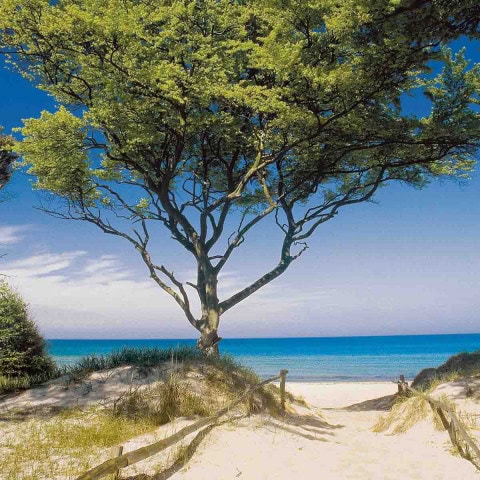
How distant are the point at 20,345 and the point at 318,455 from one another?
1091 cm

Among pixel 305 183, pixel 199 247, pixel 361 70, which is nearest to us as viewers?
pixel 361 70

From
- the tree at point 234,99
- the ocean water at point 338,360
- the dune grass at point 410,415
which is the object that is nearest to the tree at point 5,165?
the tree at point 234,99

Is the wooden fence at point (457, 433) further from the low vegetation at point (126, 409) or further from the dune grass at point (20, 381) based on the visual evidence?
the dune grass at point (20, 381)

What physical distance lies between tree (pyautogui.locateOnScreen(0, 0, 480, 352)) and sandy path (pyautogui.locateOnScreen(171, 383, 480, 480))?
Result: 6405 millimetres

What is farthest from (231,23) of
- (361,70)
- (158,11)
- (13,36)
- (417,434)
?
(417,434)

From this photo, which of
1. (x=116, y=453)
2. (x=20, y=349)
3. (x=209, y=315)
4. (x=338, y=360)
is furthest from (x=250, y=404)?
(x=338, y=360)

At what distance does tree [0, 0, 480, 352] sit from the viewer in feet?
45.6

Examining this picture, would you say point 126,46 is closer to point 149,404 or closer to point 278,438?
point 149,404

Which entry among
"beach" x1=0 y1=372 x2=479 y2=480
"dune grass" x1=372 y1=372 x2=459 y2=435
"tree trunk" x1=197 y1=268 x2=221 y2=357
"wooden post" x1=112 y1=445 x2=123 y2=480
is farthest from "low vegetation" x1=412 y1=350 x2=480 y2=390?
"wooden post" x1=112 y1=445 x2=123 y2=480

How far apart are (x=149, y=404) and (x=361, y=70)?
435 inches

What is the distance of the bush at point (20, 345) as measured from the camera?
15.7m

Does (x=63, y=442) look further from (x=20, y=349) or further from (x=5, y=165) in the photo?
(x=5, y=165)

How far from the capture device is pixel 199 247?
19.0m

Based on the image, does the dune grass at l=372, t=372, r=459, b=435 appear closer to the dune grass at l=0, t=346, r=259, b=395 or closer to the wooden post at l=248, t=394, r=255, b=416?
the wooden post at l=248, t=394, r=255, b=416
